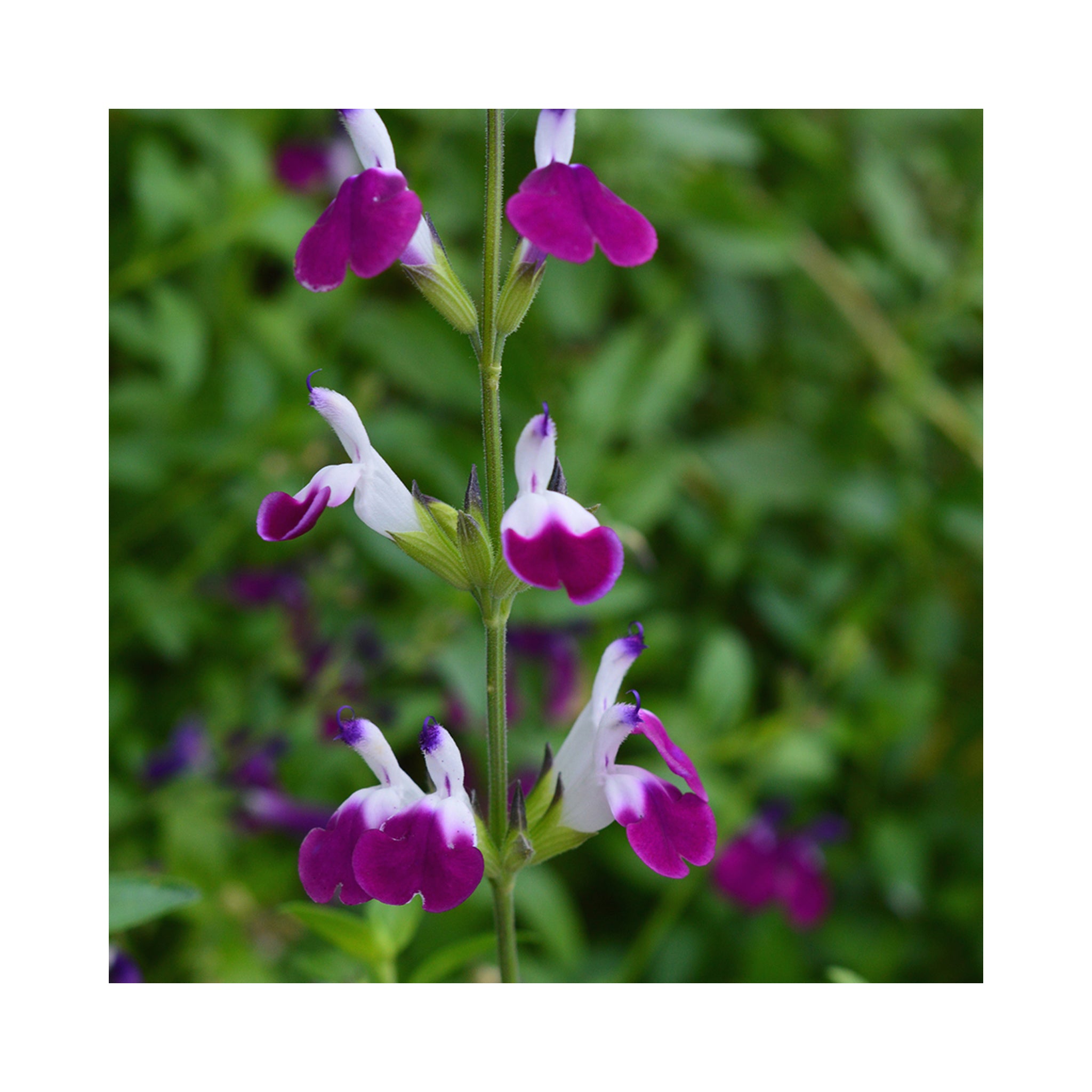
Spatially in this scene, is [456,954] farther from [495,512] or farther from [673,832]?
[495,512]

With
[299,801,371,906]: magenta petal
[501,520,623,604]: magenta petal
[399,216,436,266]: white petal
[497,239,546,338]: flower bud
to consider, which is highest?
[399,216,436,266]: white petal

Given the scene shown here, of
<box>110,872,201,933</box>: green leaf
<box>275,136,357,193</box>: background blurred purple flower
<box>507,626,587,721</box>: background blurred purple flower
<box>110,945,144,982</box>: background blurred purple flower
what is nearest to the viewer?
<box>110,872,201,933</box>: green leaf

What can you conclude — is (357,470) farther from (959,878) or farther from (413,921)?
(959,878)

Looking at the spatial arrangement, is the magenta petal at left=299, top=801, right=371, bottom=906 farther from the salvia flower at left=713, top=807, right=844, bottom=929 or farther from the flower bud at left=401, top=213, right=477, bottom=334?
the salvia flower at left=713, top=807, right=844, bottom=929

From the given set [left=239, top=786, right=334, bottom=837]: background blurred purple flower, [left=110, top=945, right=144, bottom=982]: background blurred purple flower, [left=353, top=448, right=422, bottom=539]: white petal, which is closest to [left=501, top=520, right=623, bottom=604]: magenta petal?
[left=353, top=448, right=422, bottom=539]: white petal

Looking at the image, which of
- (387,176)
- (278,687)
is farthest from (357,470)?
(278,687)

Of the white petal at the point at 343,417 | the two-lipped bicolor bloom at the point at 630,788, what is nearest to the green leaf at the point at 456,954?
the two-lipped bicolor bloom at the point at 630,788

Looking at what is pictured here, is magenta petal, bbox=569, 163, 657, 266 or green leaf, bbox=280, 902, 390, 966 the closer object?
magenta petal, bbox=569, 163, 657, 266
